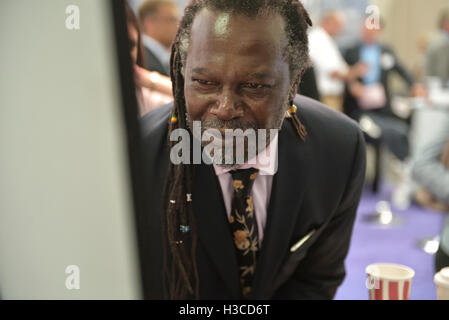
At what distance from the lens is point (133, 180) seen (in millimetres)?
662

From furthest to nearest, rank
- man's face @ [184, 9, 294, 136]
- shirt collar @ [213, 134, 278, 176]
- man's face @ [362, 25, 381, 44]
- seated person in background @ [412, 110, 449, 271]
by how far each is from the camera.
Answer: seated person in background @ [412, 110, 449, 271] < man's face @ [362, 25, 381, 44] < shirt collar @ [213, 134, 278, 176] < man's face @ [184, 9, 294, 136]

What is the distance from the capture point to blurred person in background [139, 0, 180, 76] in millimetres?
696

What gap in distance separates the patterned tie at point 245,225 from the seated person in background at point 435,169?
49cm

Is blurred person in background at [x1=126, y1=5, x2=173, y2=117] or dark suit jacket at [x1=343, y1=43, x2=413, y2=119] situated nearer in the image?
blurred person in background at [x1=126, y1=5, x2=173, y2=117]

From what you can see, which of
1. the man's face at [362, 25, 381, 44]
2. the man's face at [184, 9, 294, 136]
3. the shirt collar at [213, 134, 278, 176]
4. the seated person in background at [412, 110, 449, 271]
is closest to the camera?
the man's face at [184, 9, 294, 136]

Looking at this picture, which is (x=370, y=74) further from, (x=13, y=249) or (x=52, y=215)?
(x=13, y=249)

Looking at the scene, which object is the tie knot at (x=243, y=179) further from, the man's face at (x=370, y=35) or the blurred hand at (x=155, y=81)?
Answer: the man's face at (x=370, y=35)

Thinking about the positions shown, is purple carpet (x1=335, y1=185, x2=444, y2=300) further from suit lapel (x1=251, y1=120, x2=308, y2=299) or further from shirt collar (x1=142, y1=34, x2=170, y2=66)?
shirt collar (x1=142, y1=34, x2=170, y2=66)

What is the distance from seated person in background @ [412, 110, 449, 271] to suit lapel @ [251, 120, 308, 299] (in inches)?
16.6

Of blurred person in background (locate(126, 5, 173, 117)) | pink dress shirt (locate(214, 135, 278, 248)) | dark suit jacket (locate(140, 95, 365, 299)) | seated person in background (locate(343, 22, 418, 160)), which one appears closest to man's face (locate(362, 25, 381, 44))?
seated person in background (locate(343, 22, 418, 160))

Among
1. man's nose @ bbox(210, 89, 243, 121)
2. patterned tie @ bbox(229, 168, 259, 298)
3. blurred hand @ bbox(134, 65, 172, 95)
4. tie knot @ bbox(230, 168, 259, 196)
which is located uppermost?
blurred hand @ bbox(134, 65, 172, 95)

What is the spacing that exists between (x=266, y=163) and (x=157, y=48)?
27 cm

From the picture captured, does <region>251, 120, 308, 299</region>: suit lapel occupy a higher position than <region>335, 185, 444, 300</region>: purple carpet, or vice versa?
<region>251, 120, 308, 299</region>: suit lapel

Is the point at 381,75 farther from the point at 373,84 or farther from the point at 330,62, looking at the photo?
the point at 330,62
